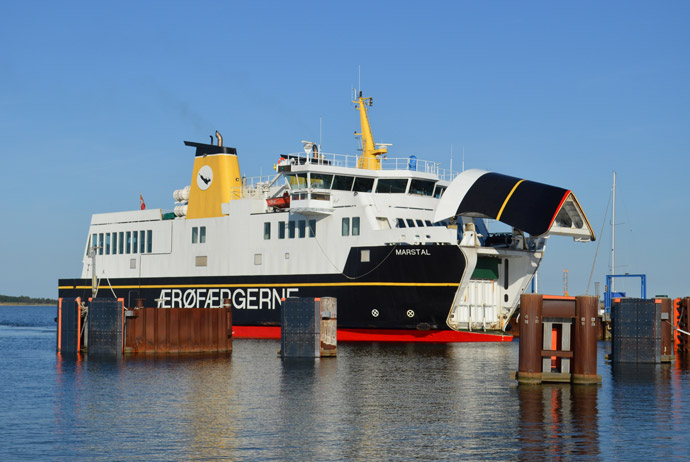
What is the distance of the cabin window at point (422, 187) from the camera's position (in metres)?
43.2

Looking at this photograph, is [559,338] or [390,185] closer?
[559,338]

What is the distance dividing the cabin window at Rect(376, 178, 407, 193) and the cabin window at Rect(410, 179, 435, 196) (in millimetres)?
452

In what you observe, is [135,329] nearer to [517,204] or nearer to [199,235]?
[199,235]

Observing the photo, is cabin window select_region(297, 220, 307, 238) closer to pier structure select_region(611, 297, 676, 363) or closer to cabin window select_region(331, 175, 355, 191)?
cabin window select_region(331, 175, 355, 191)

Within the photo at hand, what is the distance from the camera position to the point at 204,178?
154 feet

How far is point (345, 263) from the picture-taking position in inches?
1602

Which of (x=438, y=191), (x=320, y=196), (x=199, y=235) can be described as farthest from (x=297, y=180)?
(x=438, y=191)

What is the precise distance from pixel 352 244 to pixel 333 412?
71.1 ft

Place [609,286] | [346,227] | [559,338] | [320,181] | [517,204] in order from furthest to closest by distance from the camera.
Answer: [609,286]
[320,181]
[346,227]
[517,204]
[559,338]

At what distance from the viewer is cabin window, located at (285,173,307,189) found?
42312 millimetres

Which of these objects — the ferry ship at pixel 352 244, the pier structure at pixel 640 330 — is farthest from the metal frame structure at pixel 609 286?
the pier structure at pixel 640 330

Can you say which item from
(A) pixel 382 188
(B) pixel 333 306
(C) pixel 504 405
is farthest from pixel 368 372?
(A) pixel 382 188

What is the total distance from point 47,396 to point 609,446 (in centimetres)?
1319

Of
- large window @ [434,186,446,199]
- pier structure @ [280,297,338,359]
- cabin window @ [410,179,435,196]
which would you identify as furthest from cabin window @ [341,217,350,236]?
pier structure @ [280,297,338,359]
